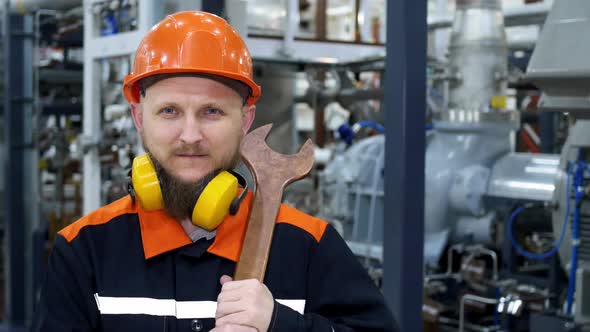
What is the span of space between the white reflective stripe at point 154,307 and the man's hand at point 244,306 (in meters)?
0.11

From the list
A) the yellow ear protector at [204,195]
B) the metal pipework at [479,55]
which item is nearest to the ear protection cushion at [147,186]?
the yellow ear protector at [204,195]

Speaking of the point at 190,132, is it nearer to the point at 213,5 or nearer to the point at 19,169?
the point at 213,5

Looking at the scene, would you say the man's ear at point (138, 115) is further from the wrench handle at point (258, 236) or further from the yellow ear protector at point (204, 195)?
the wrench handle at point (258, 236)

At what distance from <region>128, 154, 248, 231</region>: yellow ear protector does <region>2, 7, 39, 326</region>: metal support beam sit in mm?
3998

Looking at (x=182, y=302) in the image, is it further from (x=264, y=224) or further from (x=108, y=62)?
(x=108, y=62)

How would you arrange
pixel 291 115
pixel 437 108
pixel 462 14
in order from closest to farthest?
pixel 462 14 < pixel 437 108 < pixel 291 115

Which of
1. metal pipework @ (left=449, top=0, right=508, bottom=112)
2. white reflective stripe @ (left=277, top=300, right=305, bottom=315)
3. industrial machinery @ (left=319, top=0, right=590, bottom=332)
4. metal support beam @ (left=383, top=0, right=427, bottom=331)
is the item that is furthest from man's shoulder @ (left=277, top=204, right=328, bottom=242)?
metal pipework @ (left=449, top=0, right=508, bottom=112)

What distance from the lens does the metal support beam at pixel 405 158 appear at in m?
2.53

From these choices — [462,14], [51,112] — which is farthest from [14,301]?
[462,14]

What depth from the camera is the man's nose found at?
4.02ft

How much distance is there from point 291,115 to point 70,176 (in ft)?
14.2

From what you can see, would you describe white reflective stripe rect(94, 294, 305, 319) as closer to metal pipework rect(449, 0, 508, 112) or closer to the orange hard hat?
the orange hard hat

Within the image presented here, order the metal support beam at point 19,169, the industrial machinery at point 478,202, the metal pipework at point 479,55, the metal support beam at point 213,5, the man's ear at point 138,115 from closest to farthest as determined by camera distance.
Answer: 1. the man's ear at point 138,115
2. the metal support beam at point 213,5
3. the industrial machinery at point 478,202
4. the metal pipework at point 479,55
5. the metal support beam at point 19,169

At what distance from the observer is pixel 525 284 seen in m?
3.79
